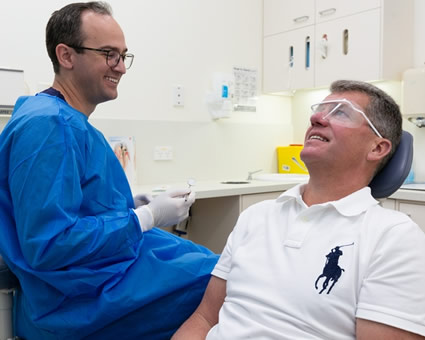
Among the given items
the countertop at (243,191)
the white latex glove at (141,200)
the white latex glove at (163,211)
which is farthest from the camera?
the countertop at (243,191)

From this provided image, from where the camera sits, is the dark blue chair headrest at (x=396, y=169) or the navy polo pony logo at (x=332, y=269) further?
the dark blue chair headrest at (x=396, y=169)

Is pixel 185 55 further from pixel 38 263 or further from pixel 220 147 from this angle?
pixel 38 263

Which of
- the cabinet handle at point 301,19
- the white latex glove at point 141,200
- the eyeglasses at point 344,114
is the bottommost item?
the white latex glove at point 141,200

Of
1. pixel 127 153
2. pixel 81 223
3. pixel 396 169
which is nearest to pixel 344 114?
pixel 396 169

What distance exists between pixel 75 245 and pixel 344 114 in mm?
796

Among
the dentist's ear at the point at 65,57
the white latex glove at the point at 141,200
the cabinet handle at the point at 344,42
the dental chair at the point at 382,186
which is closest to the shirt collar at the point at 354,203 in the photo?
the dental chair at the point at 382,186

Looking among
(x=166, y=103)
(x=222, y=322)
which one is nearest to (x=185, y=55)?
(x=166, y=103)

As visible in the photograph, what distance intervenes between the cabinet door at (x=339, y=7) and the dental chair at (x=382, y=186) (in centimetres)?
186

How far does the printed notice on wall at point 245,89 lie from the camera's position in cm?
328

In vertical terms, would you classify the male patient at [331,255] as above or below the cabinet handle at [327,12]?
below

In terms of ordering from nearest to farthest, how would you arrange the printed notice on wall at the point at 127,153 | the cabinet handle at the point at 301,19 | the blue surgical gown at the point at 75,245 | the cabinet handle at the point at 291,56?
the blue surgical gown at the point at 75,245 < the printed notice on wall at the point at 127,153 < the cabinet handle at the point at 301,19 < the cabinet handle at the point at 291,56

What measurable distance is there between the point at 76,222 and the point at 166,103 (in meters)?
1.91

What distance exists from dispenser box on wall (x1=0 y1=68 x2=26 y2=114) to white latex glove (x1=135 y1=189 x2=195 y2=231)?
49.5 inches

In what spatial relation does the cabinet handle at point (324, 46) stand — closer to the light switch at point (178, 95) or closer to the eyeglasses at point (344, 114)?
the light switch at point (178, 95)
